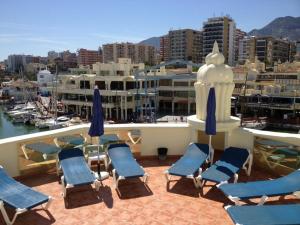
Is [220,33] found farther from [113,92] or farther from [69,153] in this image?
[69,153]

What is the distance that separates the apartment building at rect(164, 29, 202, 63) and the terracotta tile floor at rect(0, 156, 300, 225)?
99.6 meters

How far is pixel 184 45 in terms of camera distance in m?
104

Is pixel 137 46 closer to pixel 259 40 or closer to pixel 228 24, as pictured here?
pixel 228 24

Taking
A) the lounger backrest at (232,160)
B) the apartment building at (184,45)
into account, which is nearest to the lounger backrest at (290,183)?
the lounger backrest at (232,160)

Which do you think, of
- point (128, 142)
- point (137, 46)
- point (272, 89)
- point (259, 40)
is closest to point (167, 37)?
point (137, 46)

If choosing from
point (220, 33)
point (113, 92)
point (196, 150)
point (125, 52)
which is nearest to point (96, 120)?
point (196, 150)

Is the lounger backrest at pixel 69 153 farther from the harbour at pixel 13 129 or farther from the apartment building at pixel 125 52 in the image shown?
the apartment building at pixel 125 52

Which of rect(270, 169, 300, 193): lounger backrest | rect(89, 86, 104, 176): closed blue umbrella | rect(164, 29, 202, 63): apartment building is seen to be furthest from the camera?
rect(164, 29, 202, 63): apartment building

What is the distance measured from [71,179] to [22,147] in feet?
6.79

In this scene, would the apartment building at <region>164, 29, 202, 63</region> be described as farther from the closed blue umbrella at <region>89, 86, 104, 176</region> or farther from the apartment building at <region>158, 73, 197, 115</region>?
the closed blue umbrella at <region>89, 86, 104, 176</region>

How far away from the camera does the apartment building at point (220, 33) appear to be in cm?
9799

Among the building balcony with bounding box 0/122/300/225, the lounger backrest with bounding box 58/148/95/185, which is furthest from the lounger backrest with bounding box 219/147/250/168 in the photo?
the lounger backrest with bounding box 58/148/95/185

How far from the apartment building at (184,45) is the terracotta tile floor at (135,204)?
99.6 meters

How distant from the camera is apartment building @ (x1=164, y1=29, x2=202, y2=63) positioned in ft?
339
